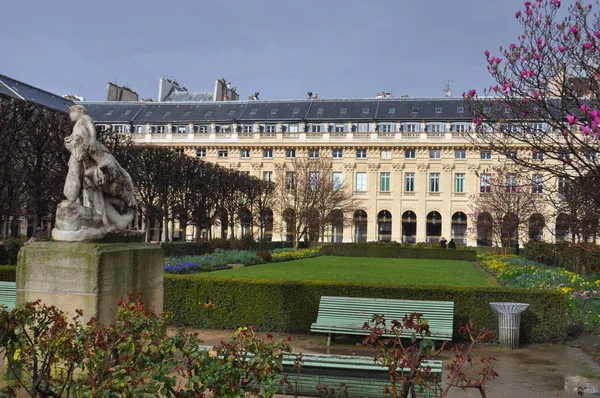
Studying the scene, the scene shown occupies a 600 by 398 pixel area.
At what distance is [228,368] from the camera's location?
123 inches

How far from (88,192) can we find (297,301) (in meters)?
5.37

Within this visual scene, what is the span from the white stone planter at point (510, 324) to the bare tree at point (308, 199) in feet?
89.3

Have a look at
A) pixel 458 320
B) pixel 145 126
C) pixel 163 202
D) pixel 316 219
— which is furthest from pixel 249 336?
pixel 145 126

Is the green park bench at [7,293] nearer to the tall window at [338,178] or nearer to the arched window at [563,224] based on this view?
the arched window at [563,224]

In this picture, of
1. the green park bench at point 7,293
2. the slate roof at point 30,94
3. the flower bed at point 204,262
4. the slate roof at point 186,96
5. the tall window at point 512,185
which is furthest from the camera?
the slate roof at point 186,96

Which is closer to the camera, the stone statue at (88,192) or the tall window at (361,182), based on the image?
the stone statue at (88,192)

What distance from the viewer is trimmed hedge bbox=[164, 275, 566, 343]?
31.3ft

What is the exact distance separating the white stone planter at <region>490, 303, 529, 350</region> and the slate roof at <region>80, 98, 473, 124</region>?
4599 centimetres

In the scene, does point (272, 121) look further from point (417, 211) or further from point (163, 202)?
point (163, 202)

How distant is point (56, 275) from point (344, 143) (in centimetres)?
5079

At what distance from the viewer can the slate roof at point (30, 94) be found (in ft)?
130

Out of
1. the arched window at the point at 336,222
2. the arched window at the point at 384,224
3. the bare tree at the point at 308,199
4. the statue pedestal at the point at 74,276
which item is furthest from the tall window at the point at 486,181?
the arched window at the point at 384,224

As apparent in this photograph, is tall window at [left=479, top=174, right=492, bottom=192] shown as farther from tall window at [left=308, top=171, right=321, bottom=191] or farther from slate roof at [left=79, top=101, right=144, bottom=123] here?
slate roof at [left=79, top=101, right=144, bottom=123]

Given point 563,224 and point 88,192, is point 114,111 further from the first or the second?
point 88,192
